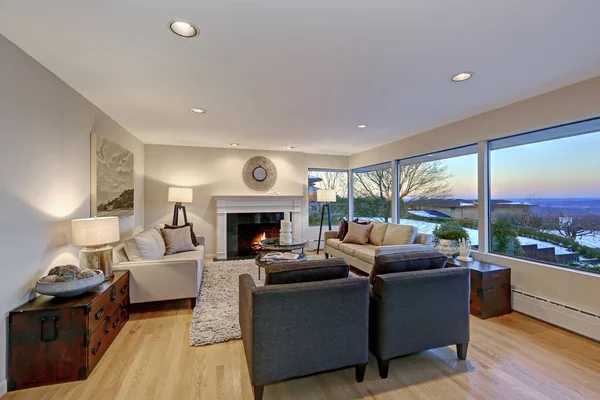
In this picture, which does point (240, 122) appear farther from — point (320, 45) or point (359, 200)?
point (359, 200)

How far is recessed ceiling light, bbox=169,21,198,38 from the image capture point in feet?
5.72

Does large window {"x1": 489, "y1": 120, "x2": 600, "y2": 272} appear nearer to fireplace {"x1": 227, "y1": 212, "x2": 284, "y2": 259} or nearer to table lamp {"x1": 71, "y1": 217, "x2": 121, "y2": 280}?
fireplace {"x1": 227, "y1": 212, "x2": 284, "y2": 259}

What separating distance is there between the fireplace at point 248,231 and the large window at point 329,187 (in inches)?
40.0

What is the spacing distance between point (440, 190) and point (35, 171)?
205 inches

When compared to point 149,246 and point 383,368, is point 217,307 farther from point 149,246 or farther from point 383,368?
point 383,368

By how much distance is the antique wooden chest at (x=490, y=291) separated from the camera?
308 cm

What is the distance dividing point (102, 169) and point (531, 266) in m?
5.18

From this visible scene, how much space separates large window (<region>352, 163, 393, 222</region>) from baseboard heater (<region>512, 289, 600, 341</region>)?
277 cm

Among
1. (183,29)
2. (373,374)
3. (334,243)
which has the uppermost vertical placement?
(183,29)

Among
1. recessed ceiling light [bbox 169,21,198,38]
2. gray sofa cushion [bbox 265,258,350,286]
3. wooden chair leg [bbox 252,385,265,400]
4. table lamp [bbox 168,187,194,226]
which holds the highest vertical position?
recessed ceiling light [bbox 169,21,198,38]

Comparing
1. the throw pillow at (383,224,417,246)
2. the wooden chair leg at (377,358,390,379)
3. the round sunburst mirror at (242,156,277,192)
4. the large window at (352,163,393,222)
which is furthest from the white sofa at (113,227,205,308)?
the large window at (352,163,393,222)

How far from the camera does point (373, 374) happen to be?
2.09 m

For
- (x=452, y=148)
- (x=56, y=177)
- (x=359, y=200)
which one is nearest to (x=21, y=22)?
(x=56, y=177)

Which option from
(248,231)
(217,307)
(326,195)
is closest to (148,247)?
(217,307)
